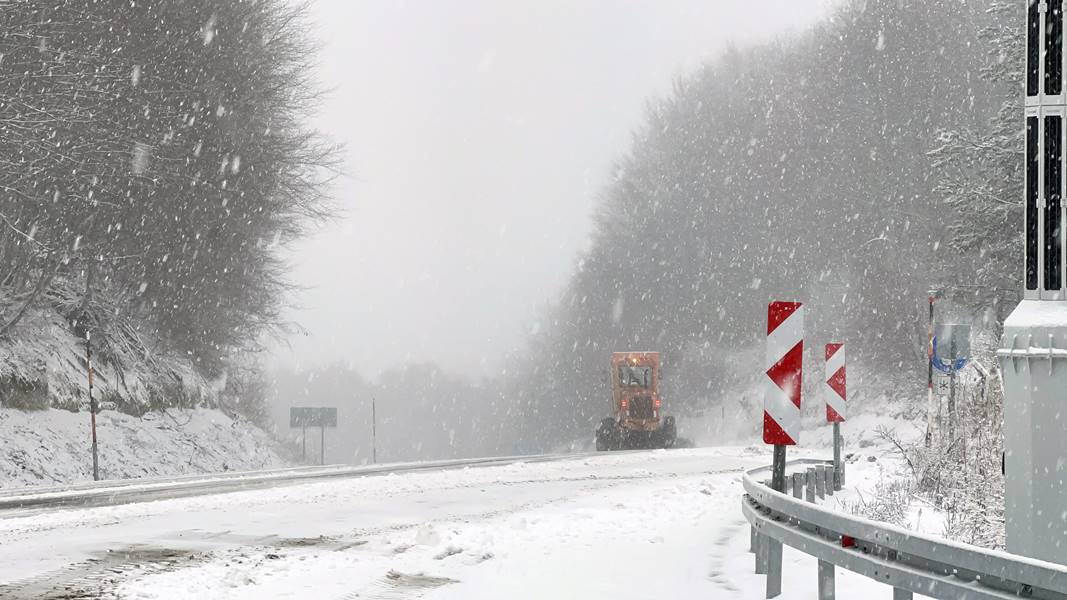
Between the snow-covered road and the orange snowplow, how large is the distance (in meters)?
23.0

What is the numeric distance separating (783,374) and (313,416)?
34.7 m

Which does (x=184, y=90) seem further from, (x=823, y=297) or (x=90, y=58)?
(x=823, y=297)

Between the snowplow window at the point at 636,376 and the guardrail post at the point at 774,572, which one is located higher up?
the guardrail post at the point at 774,572

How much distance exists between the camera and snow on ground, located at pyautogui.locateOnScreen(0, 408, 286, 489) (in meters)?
21.9

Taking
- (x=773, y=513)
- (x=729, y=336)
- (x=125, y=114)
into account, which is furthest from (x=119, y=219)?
(x=729, y=336)

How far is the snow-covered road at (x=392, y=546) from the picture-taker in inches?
314

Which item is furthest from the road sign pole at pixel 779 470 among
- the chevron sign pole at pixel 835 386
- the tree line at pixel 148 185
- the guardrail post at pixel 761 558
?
the tree line at pixel 148 185

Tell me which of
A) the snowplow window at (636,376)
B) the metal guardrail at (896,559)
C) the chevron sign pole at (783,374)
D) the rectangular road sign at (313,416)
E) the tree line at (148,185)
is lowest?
the rectangular road sign at (313,416)

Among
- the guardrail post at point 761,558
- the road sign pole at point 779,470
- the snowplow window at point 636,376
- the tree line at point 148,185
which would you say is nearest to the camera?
the guardrail post at point 761,558

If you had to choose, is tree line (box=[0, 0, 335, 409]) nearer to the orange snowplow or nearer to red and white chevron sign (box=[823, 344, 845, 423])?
the orange snowplow

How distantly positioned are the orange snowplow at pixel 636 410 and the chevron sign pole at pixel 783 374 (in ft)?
99.1

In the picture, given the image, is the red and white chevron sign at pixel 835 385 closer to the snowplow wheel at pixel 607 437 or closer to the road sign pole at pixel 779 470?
the road sign pole at pixel 779 470

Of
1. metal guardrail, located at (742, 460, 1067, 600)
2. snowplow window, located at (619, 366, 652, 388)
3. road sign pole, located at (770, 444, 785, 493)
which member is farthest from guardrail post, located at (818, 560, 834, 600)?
snowplow window, located at (619, 366, 652, 388)

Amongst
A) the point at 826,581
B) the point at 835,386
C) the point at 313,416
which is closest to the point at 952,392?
the point at 835,386
